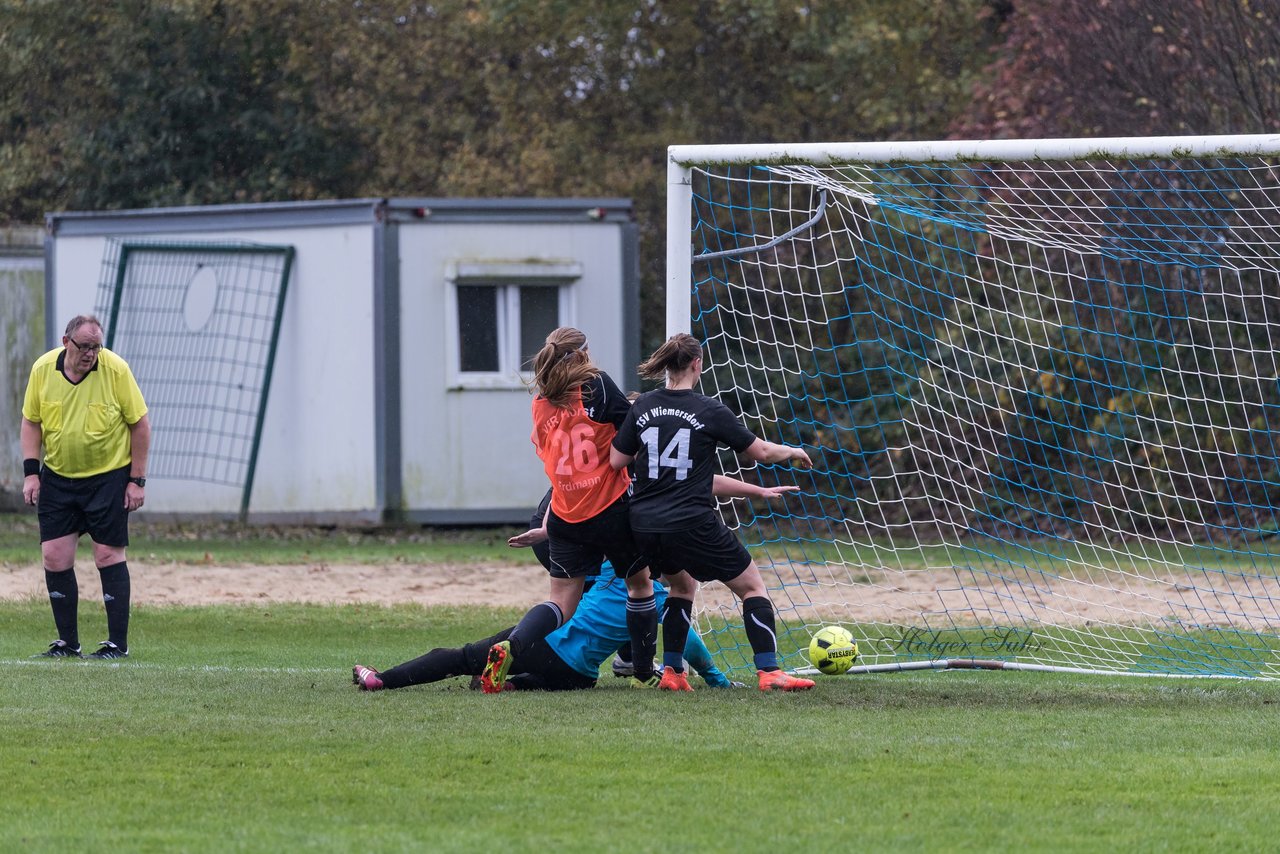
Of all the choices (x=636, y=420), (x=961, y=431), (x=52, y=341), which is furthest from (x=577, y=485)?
(x=52, y=341)

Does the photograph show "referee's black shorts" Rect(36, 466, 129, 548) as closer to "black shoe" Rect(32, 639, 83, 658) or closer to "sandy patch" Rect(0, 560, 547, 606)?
"black shoe" Rect(32, 639, 83, 658)

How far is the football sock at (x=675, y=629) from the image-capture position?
791cm

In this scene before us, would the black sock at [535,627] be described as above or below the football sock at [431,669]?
above

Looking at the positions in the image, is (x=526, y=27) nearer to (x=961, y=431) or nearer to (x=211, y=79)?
(x=211, y=79)

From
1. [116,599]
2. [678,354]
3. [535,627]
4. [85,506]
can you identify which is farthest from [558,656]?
[85,506]

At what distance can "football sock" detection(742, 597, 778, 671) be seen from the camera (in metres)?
7.91

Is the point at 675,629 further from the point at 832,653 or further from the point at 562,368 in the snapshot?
the point at 562,368

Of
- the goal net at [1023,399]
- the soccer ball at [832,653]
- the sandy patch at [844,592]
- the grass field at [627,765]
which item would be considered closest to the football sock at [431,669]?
the grass field at [627,765]

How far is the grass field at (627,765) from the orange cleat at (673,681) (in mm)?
231

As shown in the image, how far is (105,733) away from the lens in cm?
653

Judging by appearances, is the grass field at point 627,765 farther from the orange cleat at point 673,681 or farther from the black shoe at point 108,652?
the black shoe at point 108,652

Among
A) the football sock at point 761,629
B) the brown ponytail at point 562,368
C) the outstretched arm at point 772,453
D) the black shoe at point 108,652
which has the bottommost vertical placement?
the black shoe at point 108,652

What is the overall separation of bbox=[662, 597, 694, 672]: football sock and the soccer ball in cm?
72

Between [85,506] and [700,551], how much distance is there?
11.4 ft
